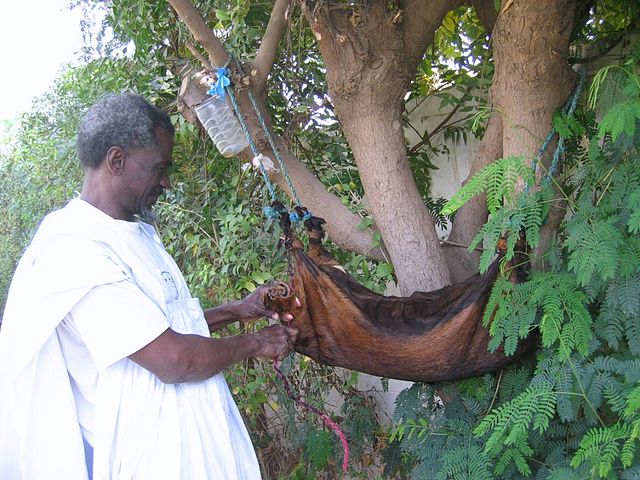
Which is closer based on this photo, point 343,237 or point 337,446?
point 343,237

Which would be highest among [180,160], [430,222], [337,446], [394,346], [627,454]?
[180,160]

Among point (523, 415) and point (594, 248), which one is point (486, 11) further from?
point (523, 415)

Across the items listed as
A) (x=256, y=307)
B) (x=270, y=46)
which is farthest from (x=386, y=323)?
(x=270, y=46)

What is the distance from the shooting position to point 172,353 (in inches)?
70.0

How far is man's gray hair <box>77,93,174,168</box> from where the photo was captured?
1918mm

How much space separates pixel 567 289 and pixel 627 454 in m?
0.43

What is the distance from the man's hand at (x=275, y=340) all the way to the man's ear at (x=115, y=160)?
626 mm

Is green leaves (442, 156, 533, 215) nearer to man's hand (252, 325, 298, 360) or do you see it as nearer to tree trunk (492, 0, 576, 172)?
tree trunk (492, 0, 576, 172)

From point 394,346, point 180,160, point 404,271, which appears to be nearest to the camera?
point 394,346

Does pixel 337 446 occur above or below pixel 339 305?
below

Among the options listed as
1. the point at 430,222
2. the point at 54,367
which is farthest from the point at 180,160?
the point at 54,367

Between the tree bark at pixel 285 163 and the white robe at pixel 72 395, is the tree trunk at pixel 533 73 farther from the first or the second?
the white robe at pixel 72 395

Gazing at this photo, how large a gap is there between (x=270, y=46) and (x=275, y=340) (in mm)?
1175

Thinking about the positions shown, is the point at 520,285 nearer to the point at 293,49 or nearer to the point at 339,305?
the point at 339,305
